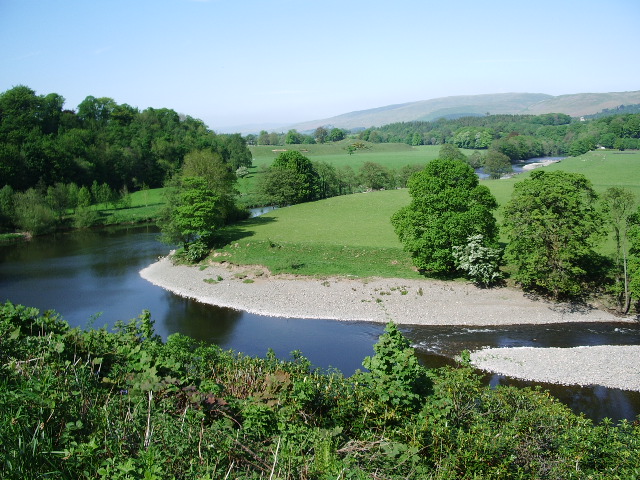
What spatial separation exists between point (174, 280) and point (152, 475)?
114 ft

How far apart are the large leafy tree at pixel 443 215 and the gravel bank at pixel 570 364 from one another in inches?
427

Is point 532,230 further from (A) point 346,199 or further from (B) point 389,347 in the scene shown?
(A) point 346,199

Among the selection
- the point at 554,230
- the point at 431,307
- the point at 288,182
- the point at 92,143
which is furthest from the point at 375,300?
the point at 92,143

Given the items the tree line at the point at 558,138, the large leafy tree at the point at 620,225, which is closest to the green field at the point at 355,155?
the tree line at the point at 558,138

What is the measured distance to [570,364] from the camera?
22328mm

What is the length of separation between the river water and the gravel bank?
62cm

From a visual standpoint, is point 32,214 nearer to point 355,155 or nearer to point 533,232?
point 533,232

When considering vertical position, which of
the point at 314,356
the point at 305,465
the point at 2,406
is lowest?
the point at 314,356

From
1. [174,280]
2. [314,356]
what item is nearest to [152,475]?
[314,356]

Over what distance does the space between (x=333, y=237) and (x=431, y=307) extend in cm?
1773

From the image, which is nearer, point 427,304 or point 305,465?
point 305,465

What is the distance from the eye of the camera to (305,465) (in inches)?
271

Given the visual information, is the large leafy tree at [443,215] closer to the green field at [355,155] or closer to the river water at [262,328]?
the river water at [262,328]

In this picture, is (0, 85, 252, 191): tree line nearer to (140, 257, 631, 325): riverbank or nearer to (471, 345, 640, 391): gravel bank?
(140, 257, 631, 325): riverbank
